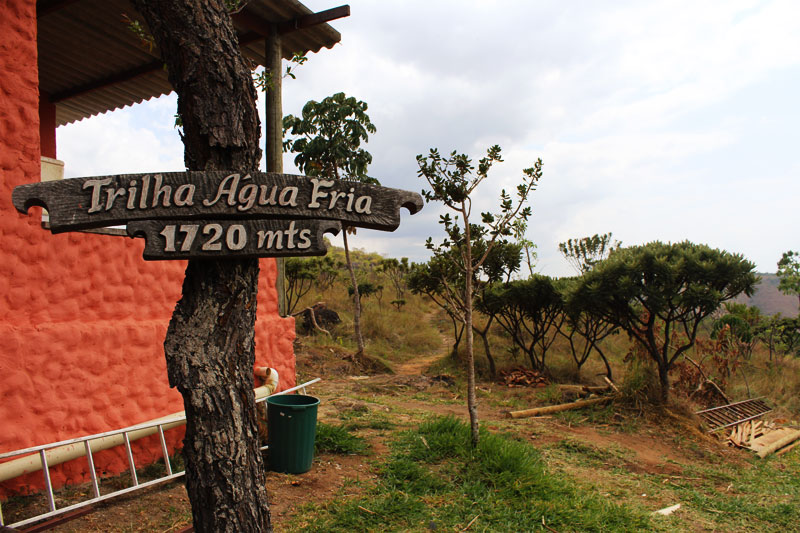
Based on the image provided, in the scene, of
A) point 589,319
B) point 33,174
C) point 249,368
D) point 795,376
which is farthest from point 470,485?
point 795,376

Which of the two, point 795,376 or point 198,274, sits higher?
point 198,274

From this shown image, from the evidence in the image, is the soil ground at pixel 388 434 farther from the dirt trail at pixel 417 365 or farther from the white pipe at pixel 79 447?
the white pipe at pixel 79 447

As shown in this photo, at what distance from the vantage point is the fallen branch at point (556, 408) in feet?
24.9

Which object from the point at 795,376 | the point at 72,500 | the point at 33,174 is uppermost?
the point at 33,174

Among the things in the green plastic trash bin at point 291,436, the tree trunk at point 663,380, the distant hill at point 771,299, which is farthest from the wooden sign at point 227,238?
the distant hill at point 771,299

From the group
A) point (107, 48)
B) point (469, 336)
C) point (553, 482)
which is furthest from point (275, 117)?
point (553, 482)

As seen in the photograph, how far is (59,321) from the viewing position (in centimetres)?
393

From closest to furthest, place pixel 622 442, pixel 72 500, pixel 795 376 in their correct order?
pixel 72 500, pixel 622 442, pixel 795 376

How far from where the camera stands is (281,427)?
4555 millimetres

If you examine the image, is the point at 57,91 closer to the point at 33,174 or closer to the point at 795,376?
the point at 33,174

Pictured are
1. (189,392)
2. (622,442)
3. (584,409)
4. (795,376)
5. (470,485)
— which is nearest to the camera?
(189,392)

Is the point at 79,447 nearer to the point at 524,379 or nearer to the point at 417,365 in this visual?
the point at 524,379

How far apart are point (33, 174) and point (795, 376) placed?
13076mm

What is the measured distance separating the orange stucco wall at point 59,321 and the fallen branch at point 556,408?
4857mm
